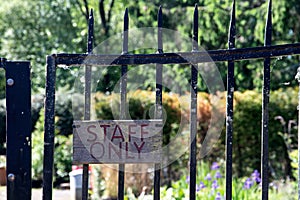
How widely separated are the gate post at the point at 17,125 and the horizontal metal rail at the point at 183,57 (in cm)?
17

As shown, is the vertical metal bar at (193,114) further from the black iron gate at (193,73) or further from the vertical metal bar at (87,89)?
the vertical metal bar at (87,89)

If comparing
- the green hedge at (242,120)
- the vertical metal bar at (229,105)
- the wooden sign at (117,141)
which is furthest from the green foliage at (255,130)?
the wooden sign at (117,141)

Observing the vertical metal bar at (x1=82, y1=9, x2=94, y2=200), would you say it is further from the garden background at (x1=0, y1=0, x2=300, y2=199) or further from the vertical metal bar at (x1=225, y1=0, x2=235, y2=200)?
the garden background at (x1=0, y1=0, x2=300, y2=199)

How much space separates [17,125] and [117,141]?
1.44 feet

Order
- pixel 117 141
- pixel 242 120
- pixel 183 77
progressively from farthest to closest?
pixel 183 77 → pixel 242 120 → pixel 117 141

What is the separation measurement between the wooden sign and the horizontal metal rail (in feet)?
0.90

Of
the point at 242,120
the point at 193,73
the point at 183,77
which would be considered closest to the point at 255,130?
the point at 242,120

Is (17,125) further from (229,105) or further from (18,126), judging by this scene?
(229,105)

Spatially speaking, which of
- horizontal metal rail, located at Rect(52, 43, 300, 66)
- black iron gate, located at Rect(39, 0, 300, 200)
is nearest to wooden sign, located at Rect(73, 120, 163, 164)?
black iron gate, located at Rect(39, 0, 300, 200)

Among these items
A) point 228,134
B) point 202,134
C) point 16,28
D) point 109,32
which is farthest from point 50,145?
point 16,28

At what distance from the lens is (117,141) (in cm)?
226

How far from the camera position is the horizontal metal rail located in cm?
227

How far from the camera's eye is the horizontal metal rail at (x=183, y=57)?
2.27 m

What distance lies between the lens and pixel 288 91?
24.4 ft
